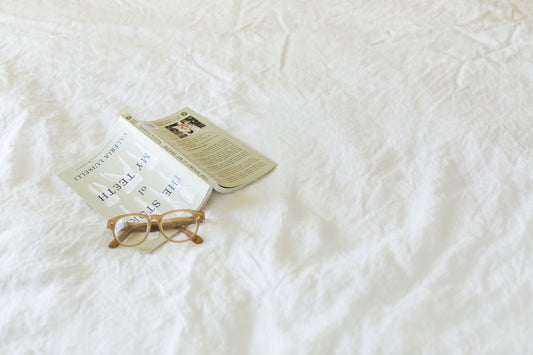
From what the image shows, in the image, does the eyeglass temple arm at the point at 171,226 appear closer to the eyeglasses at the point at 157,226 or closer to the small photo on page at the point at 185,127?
the eyeglasses at the point at 157,226

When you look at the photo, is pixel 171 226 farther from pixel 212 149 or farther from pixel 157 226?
pixel 212 149

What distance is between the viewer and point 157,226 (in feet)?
2.21

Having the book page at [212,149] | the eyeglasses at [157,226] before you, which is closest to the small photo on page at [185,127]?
the book page at [212,149]

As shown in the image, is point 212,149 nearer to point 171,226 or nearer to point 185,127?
point 185,127

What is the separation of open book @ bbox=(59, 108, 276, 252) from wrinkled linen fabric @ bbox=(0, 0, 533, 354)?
0.08 feet

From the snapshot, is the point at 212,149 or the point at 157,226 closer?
the point at 157,226

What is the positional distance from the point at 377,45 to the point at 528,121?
1.28 ft

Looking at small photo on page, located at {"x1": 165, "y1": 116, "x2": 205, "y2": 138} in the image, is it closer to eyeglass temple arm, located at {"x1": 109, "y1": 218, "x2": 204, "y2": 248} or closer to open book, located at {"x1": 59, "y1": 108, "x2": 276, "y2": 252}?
open book, located at {"x1": 59, "y1": 108, "x2": 276, "y2": 252}

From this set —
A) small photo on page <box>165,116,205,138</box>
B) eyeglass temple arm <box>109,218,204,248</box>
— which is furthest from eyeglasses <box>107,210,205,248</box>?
small photo on page <box>165,116,205,138</box>

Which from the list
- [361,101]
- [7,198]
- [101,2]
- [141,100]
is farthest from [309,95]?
[101,2]

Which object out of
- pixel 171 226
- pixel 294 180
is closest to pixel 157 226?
pixel 171 226

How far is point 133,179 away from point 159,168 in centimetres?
5

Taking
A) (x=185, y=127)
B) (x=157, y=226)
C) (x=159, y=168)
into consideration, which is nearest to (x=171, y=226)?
(x=157, y=226)

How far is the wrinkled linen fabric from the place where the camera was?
0.53 m
